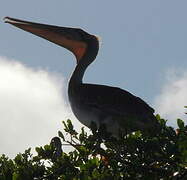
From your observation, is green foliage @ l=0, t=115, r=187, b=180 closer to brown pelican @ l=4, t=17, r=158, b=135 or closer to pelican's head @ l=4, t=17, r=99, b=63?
brown pelican @ l=4, t=17, r=158, b=135

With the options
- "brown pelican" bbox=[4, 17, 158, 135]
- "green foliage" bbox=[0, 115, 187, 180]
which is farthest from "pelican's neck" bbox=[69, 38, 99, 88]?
"green foliage" bbox=[0, 115, 187, 180]

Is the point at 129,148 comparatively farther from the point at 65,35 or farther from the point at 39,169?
the point at 65,35

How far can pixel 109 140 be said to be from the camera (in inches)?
364

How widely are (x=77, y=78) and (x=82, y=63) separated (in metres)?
0.73

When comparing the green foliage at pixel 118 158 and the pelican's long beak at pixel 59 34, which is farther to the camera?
the pelican's long beak at pixel 59 34

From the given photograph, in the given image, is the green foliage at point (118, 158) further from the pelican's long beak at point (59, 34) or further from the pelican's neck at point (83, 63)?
the pelican's long beak at point (59, 34)

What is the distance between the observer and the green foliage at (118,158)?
8.31 m

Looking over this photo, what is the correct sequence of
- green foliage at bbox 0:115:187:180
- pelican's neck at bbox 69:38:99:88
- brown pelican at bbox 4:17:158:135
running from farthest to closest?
pelican's neck at bbox 69:38:99:88 < brown pelican at bbox 4:17:158:135 < green foliage at bbox 0:115:187:180

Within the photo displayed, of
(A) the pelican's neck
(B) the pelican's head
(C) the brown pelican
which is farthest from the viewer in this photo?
(B) the pelican's head

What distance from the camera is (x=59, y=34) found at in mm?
17078

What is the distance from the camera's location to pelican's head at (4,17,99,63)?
16797mm

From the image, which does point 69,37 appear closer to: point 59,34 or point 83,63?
point 59,34

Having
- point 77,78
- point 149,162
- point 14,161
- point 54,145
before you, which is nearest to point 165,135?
point 149,162

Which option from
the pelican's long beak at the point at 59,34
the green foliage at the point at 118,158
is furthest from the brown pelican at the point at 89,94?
the green foliage at the point at 118,158
